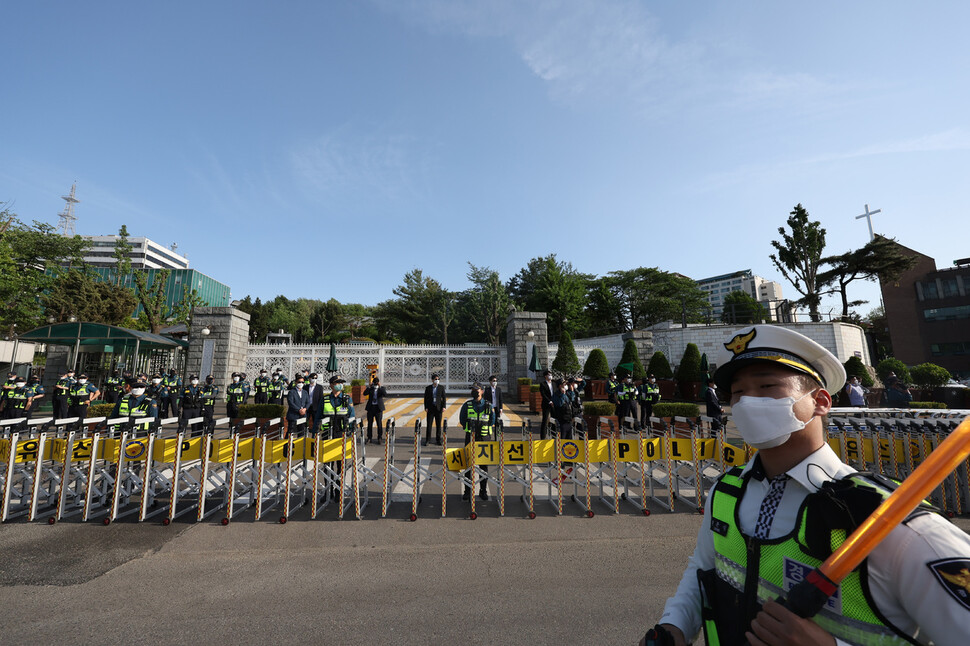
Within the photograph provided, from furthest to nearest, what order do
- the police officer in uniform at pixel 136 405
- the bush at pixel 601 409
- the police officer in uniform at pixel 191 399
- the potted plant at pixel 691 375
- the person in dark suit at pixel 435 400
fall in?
the potted plant at pixel 691 375
the bush at pixel 601 409
the police officer in uniform at pixel 191 399
the person in dark suit at pixel 435 400
the police officer in uniform at pixel 136 405

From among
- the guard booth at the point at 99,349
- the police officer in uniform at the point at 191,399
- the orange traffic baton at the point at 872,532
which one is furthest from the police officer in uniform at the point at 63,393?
the orange traffic baton at the point at 872,532

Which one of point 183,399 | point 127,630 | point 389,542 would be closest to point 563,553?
point 389,542

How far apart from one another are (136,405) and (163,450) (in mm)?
3997

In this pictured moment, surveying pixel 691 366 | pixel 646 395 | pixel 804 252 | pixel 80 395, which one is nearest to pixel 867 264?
pixel 804 252

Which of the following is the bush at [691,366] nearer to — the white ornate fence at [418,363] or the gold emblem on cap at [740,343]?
the white ornate fence at [418,363]

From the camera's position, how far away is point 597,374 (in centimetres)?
1948

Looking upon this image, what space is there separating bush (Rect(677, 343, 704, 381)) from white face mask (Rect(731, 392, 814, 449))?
20718 mm

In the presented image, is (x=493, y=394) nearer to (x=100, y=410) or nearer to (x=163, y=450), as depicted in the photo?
(x=163, y=450)

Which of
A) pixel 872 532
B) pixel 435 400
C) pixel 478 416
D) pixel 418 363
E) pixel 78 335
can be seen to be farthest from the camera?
pixel 418 363

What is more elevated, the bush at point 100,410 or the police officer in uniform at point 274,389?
the police officer in uniform at point 274,389

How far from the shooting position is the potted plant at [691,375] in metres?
20.3

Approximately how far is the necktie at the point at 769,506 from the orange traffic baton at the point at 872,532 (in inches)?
13.4

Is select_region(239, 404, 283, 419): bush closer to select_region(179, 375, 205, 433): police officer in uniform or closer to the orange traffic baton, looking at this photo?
select_region(179, 375, 205, 433): police officer in uniform

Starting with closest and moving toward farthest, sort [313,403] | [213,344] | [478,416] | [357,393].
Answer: [478,416] < [313,403] < [213,344] < [357,393]
